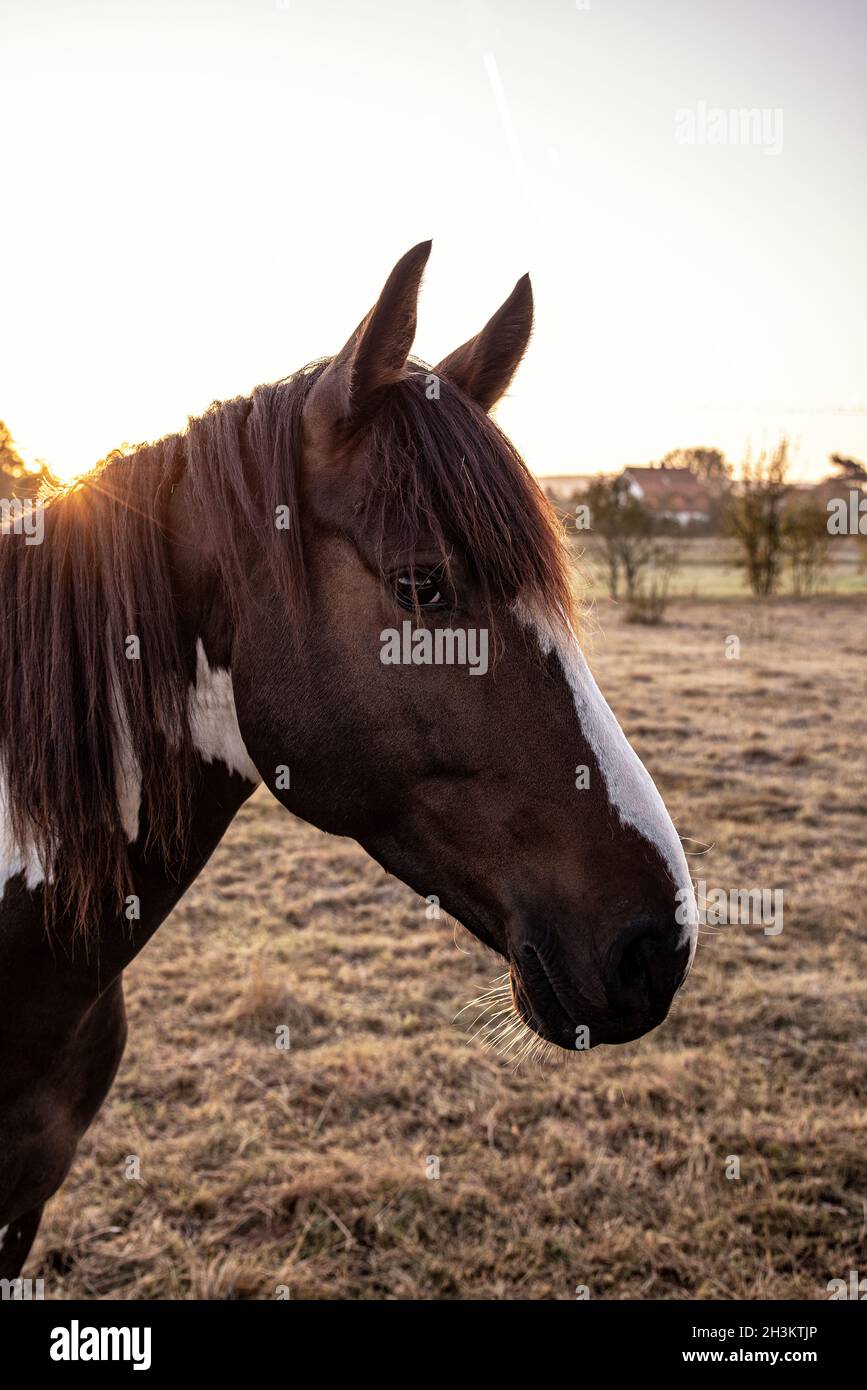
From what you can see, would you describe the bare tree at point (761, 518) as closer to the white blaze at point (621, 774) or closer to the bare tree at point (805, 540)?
the bare tree at point (805, 540)

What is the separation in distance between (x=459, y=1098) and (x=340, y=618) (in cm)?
318

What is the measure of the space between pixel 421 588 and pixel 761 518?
27.8 metres

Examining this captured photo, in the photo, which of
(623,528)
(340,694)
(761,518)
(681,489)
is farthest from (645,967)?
(681,489)

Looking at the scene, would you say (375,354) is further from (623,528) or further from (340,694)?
(623,528)

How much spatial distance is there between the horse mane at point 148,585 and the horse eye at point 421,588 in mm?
72

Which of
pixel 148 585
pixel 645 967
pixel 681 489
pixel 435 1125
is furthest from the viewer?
pixel 681 489

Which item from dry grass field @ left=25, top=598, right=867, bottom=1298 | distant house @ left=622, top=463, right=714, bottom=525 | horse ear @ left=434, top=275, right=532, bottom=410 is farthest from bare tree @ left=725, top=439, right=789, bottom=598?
horse ear @ left=434, top=275, right=532, bottom=410

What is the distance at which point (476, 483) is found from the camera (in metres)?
1.54

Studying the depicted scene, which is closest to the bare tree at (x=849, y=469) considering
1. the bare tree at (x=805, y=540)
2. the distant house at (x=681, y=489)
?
the bare tree at (x=805, y=540)

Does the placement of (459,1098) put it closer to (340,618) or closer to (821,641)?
(340,618)

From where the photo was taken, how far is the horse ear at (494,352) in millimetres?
1729

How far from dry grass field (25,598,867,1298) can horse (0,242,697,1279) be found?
1893 mm

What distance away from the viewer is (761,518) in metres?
26.7
